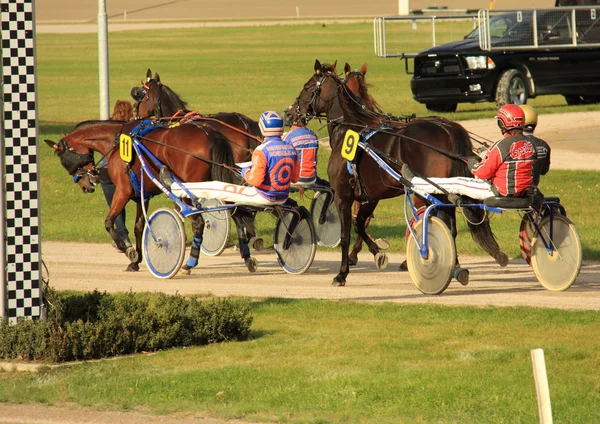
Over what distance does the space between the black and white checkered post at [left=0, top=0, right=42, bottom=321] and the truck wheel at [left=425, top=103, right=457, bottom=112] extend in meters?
20.5

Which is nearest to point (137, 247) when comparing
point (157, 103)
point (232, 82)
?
point (157, 103)

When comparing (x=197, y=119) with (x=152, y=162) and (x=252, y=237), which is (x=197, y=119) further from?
(x=252, y=237)

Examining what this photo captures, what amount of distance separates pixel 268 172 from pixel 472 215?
232 centimetres

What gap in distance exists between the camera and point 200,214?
14.6m

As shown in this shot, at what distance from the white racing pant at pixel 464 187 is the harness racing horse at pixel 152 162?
2674mm

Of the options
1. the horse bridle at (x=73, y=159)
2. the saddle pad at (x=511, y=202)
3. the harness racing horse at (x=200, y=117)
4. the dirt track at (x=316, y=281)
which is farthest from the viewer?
the harness racing horse at (x=200, y=117)

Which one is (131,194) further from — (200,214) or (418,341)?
(418,341)

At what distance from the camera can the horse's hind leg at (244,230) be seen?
1462 centimetres

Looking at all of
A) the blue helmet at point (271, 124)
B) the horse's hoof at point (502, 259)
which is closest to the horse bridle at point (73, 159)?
the blue helmet at point (271, 124)

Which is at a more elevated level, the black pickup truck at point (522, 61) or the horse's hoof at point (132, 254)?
the black pickup truck at point (522, 61)

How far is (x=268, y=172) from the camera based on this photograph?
13555mm

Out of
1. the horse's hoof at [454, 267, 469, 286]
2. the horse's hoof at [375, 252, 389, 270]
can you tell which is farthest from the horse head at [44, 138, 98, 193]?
the horse's hoof at [454, 267, 469, 286]

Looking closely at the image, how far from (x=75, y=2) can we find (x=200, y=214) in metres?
86.9

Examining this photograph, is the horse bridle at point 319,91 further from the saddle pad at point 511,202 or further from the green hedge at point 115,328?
the green hedge at point 115,328
